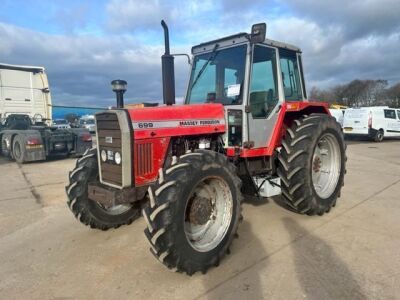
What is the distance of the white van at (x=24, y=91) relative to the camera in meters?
13.3

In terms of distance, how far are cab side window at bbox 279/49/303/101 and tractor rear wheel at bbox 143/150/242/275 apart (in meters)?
2.12

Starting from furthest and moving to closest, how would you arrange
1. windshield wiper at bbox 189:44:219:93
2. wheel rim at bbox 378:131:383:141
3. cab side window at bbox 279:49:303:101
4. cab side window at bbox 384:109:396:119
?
cab side window at bbox 384:109:396:119, wheel rim at bbox 378:131:383:141, cab side window at bbox 279:49:303:101, windshield wiper at bbox 189:44:219:93

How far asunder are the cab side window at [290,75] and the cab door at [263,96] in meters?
0.24

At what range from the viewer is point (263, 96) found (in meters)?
4.96

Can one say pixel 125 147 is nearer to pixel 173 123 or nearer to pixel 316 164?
pixel 173 123

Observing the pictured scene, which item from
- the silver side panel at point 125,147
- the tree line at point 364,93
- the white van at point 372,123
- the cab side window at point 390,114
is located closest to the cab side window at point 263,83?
the silver side panel at point 125,147

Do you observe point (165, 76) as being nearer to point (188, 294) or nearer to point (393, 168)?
point (188, 294)

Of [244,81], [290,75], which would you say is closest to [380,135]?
[290,75]

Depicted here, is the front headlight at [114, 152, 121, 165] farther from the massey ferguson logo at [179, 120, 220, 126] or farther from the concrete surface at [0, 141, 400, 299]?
the concrete surface at [0, 141, 400, 299]

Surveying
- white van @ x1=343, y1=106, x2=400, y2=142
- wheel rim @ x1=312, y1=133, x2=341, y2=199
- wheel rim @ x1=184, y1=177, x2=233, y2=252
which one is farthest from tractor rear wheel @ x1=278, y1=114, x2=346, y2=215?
white van @ x1=343, y1=106, x2=400, y2=142

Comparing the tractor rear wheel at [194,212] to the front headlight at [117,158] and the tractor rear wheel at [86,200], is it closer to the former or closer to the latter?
the front headlight at [117,158]

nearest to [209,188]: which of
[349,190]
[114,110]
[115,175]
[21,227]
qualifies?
[115,175]

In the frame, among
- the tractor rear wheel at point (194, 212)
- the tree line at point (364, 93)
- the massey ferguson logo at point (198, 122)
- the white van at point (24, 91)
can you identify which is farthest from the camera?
the tree line at point (364, 93)

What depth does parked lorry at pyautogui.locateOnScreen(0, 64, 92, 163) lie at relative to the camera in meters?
11.9
